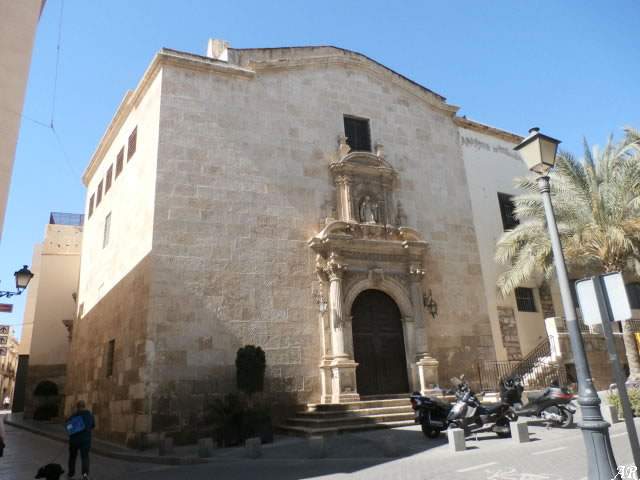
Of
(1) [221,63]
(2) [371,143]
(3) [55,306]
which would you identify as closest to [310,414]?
(2) [371,143]

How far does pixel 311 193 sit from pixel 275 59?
14.6ft

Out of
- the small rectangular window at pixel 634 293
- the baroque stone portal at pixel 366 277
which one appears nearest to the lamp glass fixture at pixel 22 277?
the baroque stone portal at pixel 366 277

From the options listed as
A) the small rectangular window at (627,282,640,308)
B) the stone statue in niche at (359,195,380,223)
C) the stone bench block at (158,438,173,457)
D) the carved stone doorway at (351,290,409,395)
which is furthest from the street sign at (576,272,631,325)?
the small rectangular window at (627,282,640,308)

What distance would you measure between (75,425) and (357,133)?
1154 centimetres

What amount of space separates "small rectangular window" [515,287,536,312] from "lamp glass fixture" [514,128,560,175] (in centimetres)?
1154

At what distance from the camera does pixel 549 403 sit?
32.7 ft

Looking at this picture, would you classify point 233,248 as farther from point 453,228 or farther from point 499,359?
point 499,359

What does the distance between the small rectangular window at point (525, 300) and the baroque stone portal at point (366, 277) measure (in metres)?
4.42

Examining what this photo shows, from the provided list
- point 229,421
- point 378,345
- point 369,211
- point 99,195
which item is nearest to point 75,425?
point 229,421

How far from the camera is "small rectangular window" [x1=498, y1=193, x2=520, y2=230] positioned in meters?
18.0

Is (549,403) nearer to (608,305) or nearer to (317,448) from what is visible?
(317,448)

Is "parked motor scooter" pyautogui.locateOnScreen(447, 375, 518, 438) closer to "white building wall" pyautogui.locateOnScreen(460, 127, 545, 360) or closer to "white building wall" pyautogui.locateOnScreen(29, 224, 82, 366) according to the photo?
"white building wall" pyautogui.locateOnScreen(460, 127, 545, 360)

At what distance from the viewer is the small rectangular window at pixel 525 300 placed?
16734 millimetres

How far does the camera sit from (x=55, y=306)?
24328 millimetres
